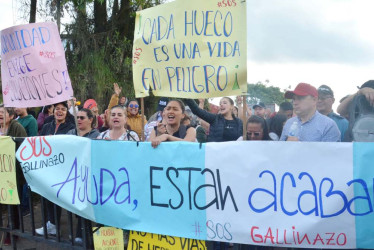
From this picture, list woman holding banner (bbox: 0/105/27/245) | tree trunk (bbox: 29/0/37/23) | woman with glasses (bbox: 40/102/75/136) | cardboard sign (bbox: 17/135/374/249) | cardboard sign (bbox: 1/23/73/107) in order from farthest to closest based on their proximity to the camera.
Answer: tree trunk (bbox: 29/0/37/23) → woman with glasses (bbox: 40/102/75/136) → woman holding banner (bbox: 0/105/27/245) → cardboard sign (bbox: 1/23/73/107) → cardboard sign (bbox: 17/135/374/249)

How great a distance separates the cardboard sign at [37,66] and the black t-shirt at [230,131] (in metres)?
2.10

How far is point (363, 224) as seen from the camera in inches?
123

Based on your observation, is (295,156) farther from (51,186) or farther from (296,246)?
(51,186)

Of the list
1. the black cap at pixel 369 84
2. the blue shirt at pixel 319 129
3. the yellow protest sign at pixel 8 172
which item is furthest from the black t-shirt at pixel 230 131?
the yellow protest sign at pixel 8 172

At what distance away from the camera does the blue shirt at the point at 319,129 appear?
13.7ft

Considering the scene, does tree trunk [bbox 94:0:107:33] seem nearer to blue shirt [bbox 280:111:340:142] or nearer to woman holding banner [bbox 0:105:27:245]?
woman holding banner [bbox 0:105:27:245]

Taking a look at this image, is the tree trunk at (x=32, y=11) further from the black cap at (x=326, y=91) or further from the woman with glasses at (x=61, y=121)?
the black cap at (x=326, y=91)

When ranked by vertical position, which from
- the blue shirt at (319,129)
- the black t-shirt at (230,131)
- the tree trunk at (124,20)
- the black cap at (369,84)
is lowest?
the black t-shirt at (230,131)

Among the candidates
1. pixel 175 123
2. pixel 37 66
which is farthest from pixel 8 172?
pixel 175 123

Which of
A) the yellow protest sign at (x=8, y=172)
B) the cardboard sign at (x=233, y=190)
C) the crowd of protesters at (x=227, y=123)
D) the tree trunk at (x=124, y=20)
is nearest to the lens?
the cardboard sign at (x=233, y=190)

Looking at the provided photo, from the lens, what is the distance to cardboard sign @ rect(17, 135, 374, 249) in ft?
10.4

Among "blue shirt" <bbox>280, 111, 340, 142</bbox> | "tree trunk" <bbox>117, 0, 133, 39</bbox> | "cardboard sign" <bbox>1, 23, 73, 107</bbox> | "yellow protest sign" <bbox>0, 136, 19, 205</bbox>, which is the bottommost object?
"yellow protest sign" <bbox>0, 136, 19, 205</bbox>

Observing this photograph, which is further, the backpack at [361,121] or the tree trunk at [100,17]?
the tree trunk at [100,17]

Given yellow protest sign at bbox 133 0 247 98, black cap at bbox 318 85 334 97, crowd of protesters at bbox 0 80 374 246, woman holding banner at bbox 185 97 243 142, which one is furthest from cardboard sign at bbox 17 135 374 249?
woman holding banner at bbox 185 97 243 142
